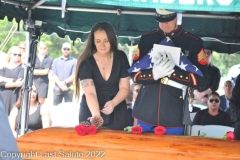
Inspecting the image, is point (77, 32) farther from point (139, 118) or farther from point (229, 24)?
point (139, 118)

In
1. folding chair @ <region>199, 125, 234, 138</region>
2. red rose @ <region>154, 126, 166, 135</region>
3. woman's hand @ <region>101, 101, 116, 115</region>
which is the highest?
woman's hand @ <region>101, 101, 116, 115</region>

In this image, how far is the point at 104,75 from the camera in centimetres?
337

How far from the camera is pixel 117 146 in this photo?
2.40 m

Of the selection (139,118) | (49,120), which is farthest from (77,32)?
(139,118)

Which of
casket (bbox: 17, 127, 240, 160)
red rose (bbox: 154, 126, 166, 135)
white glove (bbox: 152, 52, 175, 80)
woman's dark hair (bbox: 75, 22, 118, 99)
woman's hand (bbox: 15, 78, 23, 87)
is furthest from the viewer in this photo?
woman's hand (bbox: 15, 78, 23, 87)

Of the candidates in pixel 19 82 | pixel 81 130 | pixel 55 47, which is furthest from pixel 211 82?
pixel 55 47

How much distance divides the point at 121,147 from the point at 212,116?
A: 3.35 meters

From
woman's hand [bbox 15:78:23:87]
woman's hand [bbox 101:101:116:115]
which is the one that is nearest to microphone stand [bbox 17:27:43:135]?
woman's hand [bbox 101:101:116:115]

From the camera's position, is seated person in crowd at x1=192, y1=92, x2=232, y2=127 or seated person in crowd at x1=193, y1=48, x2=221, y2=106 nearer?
seated person in crowd at x1=192, y1=92, x2=232, y2=127

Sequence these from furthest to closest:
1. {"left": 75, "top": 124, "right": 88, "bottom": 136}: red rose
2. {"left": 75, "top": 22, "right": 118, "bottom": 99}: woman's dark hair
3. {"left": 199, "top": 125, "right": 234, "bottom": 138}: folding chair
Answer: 1. {"left": 199, "top": 125, "right": 234, "bottom": 138}: folding chair
2. {"left": 75, "top": 22, "right": 118, "bottom": 99}: woman's dark hair
3. {"left": 75, "top": 124, "right": 88, "bottom": 136}: red rose

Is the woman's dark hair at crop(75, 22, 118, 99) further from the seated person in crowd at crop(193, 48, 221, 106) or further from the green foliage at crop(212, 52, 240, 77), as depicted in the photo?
the green foliage at crop(212, 52, 240, 77)

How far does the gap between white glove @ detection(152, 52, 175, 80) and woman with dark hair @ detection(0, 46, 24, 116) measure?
16.2ft

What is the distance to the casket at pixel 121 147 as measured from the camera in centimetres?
231

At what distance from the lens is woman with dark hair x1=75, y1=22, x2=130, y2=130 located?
3328 mm
